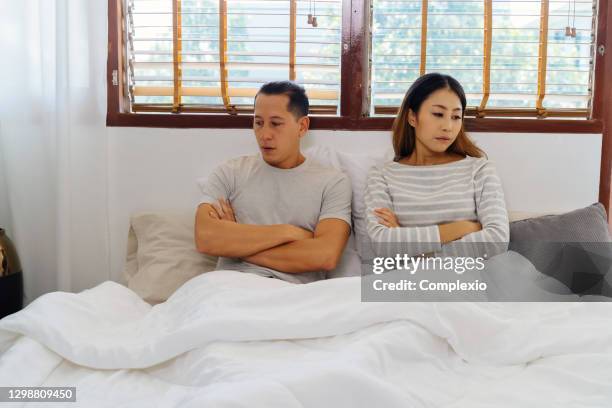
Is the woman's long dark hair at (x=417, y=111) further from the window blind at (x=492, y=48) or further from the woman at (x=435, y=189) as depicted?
the window blind at (x=492, y=48)

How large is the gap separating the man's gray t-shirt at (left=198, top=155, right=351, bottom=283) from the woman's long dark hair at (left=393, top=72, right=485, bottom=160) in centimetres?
26

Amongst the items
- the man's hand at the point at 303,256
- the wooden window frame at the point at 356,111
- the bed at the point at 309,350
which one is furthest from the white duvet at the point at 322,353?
the wooden window frame at the point at 356,111

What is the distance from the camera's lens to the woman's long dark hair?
205cm

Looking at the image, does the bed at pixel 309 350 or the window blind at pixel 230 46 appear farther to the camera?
the window blind at pixel 230 46

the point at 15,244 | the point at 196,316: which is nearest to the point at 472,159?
the point at 196,316

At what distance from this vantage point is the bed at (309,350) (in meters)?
1.03

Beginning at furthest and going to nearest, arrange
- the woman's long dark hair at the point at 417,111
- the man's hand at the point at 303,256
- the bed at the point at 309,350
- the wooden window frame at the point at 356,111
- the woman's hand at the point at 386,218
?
the wooden window frame at the point at 356,111, the woman's long dark hair at the point at 417,111, the woman's hand at the point at 386,218, the man's hand at the point at 303,256, the bed at the point at 309,350

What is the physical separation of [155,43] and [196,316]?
4.46 feet

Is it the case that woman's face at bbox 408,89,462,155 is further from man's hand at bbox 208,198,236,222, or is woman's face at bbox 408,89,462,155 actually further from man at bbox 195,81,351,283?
man's hand at bbox 208,198,236,222

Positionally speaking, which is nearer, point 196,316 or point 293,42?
point 196,316

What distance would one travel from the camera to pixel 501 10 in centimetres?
235

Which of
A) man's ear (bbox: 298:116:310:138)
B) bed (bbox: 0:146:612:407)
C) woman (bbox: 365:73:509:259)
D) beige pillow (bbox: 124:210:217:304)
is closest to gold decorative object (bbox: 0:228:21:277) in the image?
beige pillow (bbox: 124:210:217:304)

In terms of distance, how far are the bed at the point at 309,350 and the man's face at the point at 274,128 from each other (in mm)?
513

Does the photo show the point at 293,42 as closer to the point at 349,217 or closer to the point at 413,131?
the point at 413,131
